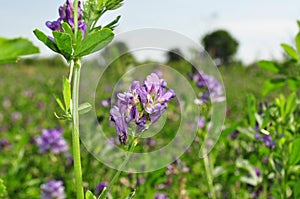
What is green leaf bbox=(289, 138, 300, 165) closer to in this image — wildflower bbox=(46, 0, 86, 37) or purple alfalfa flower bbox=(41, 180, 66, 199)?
wildflower bbox=(46, 0, 86, 37)

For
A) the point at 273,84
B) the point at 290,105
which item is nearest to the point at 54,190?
the point at 273,84

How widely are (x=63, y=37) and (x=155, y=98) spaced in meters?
0.20

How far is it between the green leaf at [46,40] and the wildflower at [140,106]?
0.16 metres

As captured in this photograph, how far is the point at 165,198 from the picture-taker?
6.31ft

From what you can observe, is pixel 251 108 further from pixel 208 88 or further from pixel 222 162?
pixel 222 162

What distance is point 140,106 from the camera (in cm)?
89

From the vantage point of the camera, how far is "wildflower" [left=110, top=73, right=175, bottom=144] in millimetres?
875

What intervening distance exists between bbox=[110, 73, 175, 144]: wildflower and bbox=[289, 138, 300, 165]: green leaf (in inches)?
20.6

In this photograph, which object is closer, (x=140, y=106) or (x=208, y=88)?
(x=140, y=106)

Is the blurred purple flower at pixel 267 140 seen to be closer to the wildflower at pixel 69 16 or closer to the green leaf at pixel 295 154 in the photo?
the green leaf at pixel 295 154

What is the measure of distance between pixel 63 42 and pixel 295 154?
75 centimetres

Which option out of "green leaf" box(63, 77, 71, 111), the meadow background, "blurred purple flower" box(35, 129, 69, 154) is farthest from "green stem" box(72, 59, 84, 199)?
"blurred purple flower" box(35, 129, 69, 154)

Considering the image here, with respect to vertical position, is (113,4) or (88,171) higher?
(113,4)

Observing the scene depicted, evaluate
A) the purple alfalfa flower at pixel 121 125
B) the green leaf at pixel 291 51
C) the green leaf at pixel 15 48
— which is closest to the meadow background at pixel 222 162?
the green leaf at pixel 291 51
